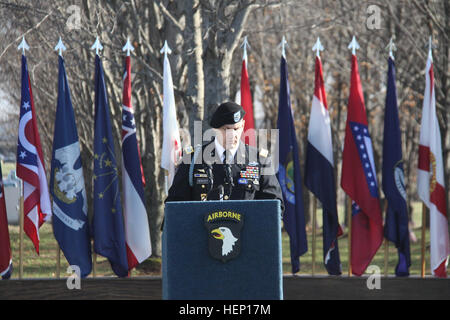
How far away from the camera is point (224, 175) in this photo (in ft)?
15.6

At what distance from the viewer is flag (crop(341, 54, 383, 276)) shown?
7406 mm

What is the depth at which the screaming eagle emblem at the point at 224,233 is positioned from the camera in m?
4.04

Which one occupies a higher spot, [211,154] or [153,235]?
[211,154]

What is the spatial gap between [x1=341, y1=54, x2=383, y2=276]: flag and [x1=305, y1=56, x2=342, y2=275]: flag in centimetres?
17

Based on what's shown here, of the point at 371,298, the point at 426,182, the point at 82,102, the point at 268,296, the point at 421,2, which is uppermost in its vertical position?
the point at 421,2

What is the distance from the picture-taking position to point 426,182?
7.46m

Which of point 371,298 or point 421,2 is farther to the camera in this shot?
point 421,2

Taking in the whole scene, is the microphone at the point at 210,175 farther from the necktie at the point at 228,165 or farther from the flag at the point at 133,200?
the flag at the point at 133,200

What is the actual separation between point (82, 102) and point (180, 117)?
356 cm

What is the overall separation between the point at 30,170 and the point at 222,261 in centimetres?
385

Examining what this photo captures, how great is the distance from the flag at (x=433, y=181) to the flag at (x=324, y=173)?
3.09 ft

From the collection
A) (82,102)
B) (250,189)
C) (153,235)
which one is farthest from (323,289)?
(82,102)
